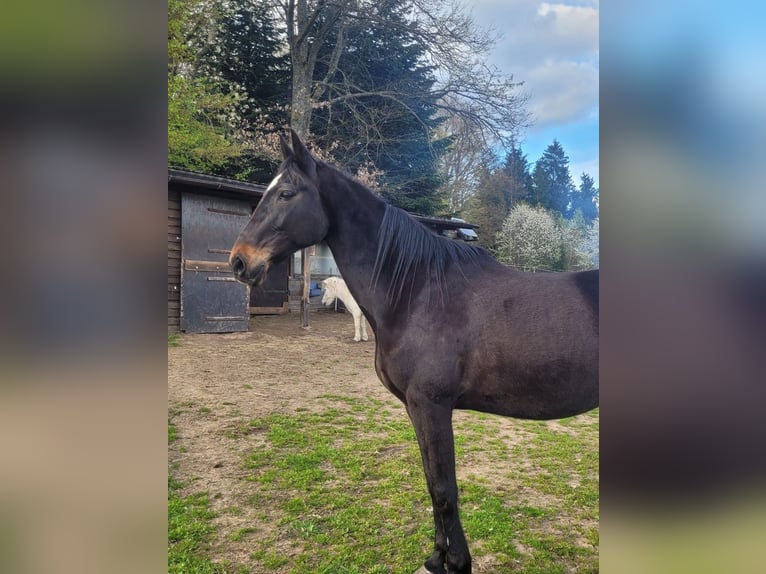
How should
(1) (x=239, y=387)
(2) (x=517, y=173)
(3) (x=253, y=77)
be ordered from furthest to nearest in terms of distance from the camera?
(3) (x=253, y=77) → (1) (x=239, y=387) → (2) (x=517, y=173)

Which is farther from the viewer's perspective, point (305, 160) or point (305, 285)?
point (305, 285)

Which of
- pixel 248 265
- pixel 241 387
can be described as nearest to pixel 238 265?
pixel 248 265

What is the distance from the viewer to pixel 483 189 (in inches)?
177

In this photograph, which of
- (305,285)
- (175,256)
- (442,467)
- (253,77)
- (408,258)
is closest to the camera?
(442,467)

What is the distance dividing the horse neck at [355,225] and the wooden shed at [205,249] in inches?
137

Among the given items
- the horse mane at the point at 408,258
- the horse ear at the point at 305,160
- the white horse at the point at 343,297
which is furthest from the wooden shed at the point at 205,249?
the horse ear at the point at 305,160

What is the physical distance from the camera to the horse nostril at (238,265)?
6.07 feet

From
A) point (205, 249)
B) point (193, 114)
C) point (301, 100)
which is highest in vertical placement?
point (193, 114)

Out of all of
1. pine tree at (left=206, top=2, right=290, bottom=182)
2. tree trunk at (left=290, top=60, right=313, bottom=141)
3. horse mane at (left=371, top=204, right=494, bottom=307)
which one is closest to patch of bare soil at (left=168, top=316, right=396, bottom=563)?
horse mane at (left=371, top=204, right=494, bottom=307)
